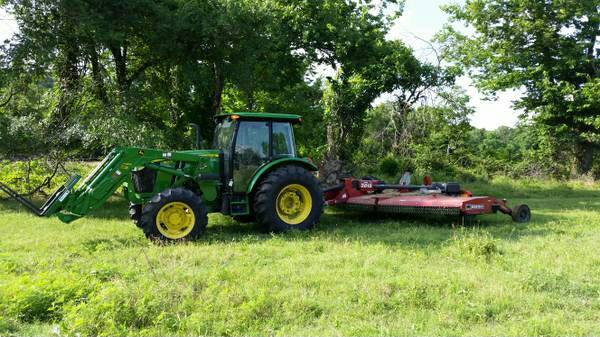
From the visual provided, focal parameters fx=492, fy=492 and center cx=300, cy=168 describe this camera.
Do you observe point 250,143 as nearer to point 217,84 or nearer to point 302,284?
point 302,284

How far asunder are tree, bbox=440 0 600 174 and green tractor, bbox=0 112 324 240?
16765 millimetres

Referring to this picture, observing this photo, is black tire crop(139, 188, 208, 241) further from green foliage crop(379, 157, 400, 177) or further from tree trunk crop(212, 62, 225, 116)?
green foliage crop(379, 157, 400, 177)

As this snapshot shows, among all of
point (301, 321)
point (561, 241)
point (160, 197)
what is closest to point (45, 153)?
point (160, 197)

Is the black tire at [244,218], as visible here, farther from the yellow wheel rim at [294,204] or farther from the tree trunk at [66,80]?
the tree trunk at [66,80]

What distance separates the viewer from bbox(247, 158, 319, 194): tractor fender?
8612 millimetres

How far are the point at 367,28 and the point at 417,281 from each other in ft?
48.7

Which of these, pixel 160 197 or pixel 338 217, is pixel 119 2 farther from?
pixel 338 217

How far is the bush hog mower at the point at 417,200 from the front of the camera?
9.20 m

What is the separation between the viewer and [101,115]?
11.8m

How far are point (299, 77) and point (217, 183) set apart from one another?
10064mm

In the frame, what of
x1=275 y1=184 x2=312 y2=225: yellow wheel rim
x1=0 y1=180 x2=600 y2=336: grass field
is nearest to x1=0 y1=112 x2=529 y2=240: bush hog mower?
x1=275 y1=184 x2=312 y2=225: yellow wheel rim

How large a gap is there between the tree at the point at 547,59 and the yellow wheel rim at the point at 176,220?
18.9 m

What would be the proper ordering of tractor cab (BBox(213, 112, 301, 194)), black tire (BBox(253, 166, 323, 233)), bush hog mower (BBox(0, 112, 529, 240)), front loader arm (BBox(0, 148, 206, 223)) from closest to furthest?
front loader arm (BBox(0, 148, 206, 223))
bush hog mower (BBox(0, 112, 529, 240))
black tire (BBox(253, 166, 323, 233))
tractor cab (BBox(213, 112, 301, 194))

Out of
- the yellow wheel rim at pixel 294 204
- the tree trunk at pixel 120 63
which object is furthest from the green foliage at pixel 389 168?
the yellow wheel rim at pixel 294 204
